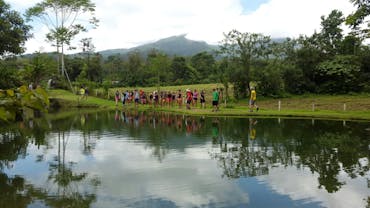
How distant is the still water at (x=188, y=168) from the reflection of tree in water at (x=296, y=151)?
1.2 inches

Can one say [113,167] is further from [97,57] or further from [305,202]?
[97,57]

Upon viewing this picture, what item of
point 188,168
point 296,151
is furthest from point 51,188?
point 296,151

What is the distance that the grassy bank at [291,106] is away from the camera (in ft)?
74.9

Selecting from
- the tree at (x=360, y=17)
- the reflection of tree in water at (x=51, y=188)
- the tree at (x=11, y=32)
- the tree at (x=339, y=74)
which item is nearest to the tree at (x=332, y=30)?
the tree at (x=339, y=74)

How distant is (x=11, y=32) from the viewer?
1845 centimetres

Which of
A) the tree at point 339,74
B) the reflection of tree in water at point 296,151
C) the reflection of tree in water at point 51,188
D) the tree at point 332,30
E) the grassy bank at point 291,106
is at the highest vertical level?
the tree at point 332,30

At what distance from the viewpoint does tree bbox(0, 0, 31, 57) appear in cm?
1803

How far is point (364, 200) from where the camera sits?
298 inches

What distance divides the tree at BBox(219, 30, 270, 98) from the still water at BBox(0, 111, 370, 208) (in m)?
17.3

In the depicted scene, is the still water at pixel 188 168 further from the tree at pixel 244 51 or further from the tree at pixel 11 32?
the tree at pixel 244 51

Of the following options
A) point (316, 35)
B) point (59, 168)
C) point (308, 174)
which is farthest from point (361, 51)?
point (59, 168)

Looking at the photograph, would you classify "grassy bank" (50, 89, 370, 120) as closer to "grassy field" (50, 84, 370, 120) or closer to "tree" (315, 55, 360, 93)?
"grassy field" (50, 84, 370, 120)

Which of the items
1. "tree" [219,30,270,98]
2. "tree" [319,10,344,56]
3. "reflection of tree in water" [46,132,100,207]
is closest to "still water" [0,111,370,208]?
"reflection of tree in water" [46,132,100,207]

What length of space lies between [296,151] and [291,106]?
692 inches
